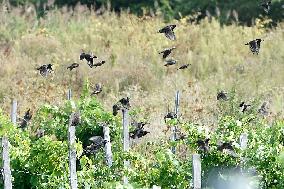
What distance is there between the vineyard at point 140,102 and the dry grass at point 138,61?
31 mm

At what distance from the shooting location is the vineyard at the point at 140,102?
22.5 ft

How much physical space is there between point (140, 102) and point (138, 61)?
2858 mm

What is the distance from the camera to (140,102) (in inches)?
581

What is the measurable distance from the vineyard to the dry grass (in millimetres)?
31

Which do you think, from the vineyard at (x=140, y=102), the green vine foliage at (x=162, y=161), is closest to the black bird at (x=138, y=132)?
the vineyard at (x=140, y=102)

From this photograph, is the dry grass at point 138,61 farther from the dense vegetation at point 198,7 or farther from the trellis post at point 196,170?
the trellis post at point 196,170

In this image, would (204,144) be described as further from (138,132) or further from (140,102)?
(140,102)

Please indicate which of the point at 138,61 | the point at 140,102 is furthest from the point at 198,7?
the point at 140,102

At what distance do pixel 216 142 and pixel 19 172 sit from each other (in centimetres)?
225

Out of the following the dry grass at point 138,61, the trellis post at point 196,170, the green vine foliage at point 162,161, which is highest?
the dry grass at point 138,61

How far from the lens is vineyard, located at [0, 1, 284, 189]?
6.85 meters

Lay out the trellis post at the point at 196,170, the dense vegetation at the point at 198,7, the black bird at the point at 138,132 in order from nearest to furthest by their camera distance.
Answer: the trellis post at the point at 196,170 → the black bird at the point at 138,132 → the dense vegetation at the point at 198,7

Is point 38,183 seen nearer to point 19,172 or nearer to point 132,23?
point 19,172

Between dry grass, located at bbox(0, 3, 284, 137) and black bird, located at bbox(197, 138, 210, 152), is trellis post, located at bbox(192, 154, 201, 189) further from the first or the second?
dry grass, located at bbox(0, 3, 284, 137)
